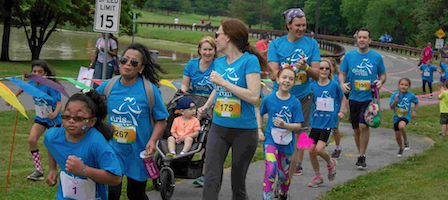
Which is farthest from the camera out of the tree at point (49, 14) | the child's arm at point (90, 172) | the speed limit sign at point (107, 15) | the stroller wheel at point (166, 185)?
the tree at point (49, 14)

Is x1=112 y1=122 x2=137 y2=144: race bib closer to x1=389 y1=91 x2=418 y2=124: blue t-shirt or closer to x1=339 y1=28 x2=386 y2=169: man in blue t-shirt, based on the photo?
x1=339 y1=28 x2=386 y2=169: man in blue t-shirt

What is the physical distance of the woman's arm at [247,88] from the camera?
5.57m

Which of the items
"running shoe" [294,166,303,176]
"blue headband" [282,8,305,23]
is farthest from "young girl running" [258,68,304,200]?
"running shoe" [294,166,303,176]

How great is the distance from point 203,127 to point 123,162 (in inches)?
93.0

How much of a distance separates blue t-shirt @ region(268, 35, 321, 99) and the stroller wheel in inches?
60.8

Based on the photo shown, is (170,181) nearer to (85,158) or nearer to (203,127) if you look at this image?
(203,127)

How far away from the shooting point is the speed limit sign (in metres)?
11.1

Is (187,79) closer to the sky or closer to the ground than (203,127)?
closer to the sky

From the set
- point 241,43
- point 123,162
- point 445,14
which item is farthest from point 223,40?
point 445,14

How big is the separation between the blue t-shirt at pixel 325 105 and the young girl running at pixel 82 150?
4725mm

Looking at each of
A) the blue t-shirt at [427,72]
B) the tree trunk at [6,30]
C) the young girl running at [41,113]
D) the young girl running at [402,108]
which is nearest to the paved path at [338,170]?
the young girl running at [402,108]

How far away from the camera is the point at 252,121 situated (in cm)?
589

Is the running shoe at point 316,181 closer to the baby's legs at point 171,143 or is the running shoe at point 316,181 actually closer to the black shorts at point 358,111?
the black shorts at point 358,111

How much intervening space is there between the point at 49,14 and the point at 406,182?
2810 cm
